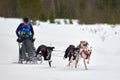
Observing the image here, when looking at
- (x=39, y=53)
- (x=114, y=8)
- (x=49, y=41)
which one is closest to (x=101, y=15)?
(x=114, y=8)

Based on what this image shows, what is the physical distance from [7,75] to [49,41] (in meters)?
16.9

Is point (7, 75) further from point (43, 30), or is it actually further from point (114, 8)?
point (114, 8)

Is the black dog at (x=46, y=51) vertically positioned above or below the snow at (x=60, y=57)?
above

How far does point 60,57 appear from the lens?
74.1ft

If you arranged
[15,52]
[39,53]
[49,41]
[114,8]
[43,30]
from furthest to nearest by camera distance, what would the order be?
[114,8], [43,30], [49,41], [15,52], [39,53]

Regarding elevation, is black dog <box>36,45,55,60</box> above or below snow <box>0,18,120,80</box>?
above

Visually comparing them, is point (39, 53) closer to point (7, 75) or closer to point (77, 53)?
point (77, 53)

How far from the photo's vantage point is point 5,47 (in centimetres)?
2623

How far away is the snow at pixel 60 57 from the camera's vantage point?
14.7m

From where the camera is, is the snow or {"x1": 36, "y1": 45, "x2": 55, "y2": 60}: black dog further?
{"x1": 36, "y1": 45, "x2": 55, "y2": 60}: black dog

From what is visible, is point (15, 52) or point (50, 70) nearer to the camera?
point (50, 70)

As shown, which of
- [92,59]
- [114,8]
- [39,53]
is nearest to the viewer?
[39,53]

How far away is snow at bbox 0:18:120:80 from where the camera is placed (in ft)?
48.1

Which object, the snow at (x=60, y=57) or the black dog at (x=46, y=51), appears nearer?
the snow at (x=60, y=57)
